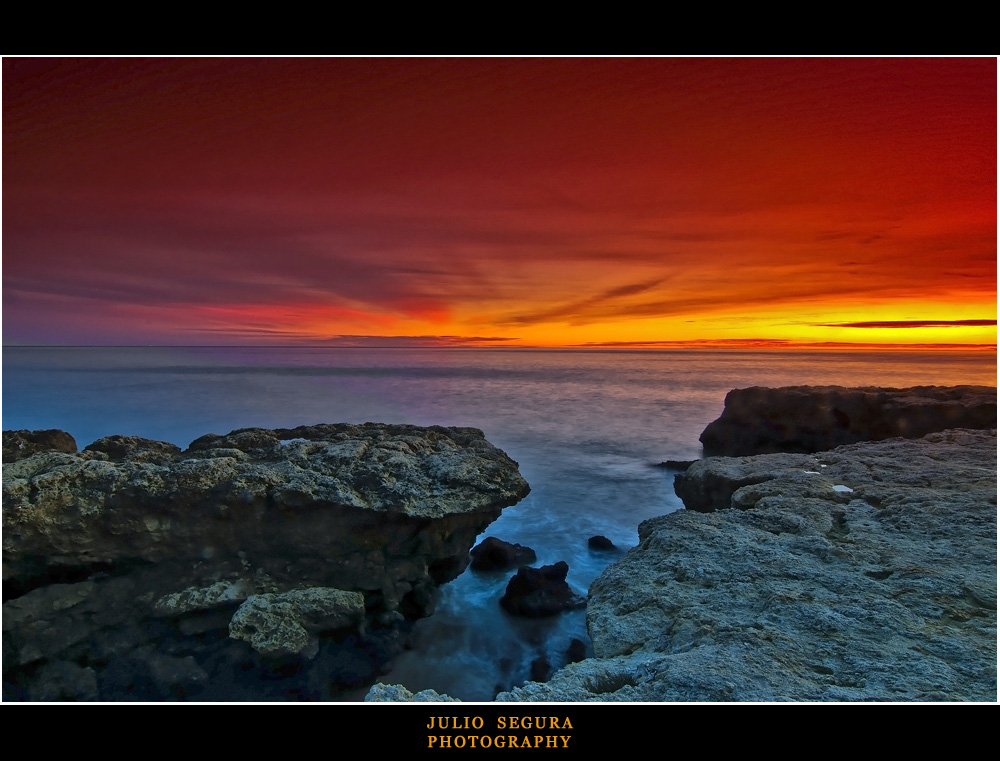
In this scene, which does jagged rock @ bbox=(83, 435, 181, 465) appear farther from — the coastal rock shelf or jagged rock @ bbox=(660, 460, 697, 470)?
jagged rock @ bbox=(660, 460, 697, 470)

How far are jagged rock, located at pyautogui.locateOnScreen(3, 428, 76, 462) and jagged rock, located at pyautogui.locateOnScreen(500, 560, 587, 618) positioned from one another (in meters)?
7.58

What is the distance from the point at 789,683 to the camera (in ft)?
9.26

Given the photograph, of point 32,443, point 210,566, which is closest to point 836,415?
point 210,566

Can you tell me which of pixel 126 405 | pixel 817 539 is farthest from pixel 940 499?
pixel 126 405

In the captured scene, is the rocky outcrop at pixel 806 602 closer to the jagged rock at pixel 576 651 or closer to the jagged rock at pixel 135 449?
the jagged rock at pixel 576 651

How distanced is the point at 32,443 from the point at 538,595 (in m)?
8.37

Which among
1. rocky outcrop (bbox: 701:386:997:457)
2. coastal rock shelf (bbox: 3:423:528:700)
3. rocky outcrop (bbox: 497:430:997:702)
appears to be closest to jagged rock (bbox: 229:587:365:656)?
coastal rock shelf (bbox: 3:423:528:700)

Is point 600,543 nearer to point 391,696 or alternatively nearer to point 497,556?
point 497,556

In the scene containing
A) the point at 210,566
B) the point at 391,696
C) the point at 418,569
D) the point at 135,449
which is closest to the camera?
the point at 391,696

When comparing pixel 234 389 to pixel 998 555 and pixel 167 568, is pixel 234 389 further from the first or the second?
pixel 998 555

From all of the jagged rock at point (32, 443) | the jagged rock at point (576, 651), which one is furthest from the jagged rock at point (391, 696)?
the jagged rock at point (32, 443)

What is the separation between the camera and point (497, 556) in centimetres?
1019
